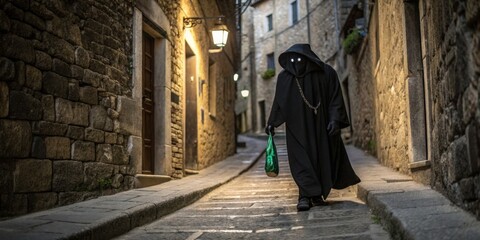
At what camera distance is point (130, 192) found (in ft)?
18.2

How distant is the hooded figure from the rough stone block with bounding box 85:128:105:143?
177 cm

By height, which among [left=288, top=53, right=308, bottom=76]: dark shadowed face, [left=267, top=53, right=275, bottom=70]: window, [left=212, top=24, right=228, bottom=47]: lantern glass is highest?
[left=267, top=53, right=275, bottom=70]: window

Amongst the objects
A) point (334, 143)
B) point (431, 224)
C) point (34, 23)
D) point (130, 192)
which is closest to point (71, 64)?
point (34, 23)

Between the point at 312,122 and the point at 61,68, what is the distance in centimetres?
241

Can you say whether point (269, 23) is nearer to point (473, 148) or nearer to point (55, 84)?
point (55, 84)

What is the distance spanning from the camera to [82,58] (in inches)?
197

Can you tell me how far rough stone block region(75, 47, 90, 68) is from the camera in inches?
193

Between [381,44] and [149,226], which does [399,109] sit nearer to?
[381,44]

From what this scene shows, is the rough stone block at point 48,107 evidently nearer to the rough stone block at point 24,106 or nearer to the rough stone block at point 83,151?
the rough stone block at point 24,106

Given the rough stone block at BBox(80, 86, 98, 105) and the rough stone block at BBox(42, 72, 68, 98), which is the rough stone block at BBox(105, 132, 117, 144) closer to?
the rough stone block at BBox(80, 86, 98, 105)

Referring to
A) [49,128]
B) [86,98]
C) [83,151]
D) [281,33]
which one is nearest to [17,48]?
[49,128]

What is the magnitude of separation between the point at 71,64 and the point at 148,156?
2.76m

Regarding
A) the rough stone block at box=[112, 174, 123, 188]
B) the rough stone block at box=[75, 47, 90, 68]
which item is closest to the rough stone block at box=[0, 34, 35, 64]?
the rough stone block at box=[75, 47, 90, 68]

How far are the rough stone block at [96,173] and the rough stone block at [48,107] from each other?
748 mm
